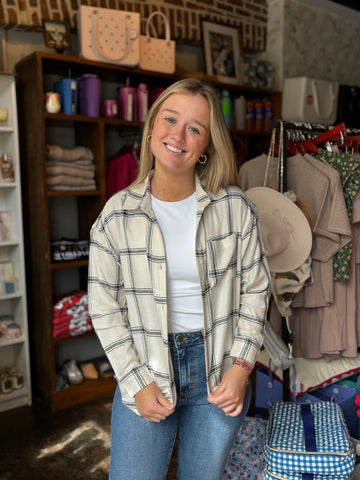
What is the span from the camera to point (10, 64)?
121 inches

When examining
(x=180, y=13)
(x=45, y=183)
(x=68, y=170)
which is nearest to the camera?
(x=45, y=183)

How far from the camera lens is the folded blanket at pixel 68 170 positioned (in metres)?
2.99

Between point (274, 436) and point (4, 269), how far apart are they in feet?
6.53

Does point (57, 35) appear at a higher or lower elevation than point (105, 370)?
higher

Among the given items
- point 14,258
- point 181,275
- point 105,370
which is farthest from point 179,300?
point 105,370

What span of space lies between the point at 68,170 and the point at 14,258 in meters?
0.67

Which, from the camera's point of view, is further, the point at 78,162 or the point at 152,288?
the point at 78,162

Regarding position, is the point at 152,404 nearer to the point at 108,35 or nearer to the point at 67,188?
the point at 67,188

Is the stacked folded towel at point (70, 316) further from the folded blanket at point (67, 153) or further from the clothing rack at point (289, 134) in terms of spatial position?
the clothing rack at point (289, 134)

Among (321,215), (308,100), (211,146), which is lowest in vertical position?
(321,215)

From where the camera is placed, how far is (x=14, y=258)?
10.2ft

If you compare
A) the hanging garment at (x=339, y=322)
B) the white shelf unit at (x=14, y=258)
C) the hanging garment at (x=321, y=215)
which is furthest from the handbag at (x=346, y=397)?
the white shelf unit at (x=14, y=258)

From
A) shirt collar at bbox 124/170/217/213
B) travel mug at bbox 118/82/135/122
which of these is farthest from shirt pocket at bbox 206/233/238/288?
travel mug at bbox 118/82/135/122

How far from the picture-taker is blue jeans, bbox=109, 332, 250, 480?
1.33 m
